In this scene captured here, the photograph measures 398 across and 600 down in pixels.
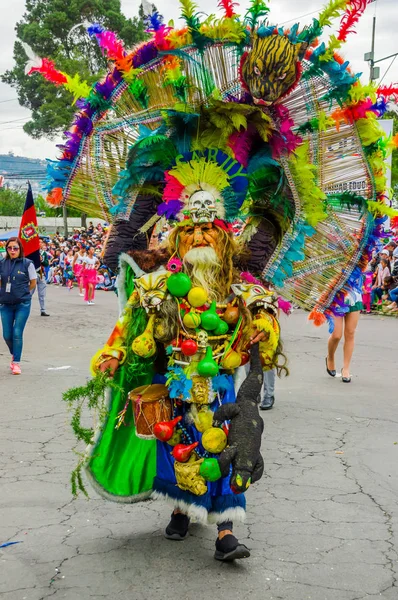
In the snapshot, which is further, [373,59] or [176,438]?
[373,59]

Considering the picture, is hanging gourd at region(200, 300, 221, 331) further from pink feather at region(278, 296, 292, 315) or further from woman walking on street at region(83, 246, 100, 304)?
woman walking on street at region(83, 246, 100, 304)

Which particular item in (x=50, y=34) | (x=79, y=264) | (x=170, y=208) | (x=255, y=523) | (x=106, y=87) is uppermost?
(x=50, y=34)

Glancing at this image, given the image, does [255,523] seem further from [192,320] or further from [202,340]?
[192,320]

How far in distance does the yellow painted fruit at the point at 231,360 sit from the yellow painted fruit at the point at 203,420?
260mm

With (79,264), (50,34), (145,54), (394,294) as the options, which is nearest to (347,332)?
(145,54)

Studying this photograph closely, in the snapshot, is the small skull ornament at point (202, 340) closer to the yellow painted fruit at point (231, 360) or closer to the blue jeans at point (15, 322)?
the yellow painted fruit at point (231, 360)

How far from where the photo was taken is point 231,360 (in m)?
4.14

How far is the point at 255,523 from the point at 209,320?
1352 mm

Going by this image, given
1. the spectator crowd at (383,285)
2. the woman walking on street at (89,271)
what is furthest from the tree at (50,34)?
the spectator crowd at (383,285)

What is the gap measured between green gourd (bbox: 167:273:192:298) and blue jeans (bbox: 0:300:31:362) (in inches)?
223

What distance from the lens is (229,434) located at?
382 centimetres

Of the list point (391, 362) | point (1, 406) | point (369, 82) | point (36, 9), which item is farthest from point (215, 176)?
point (36, 9)

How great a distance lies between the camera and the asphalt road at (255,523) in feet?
12.4

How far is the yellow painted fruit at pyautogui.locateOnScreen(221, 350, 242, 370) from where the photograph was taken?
13.6 ft
